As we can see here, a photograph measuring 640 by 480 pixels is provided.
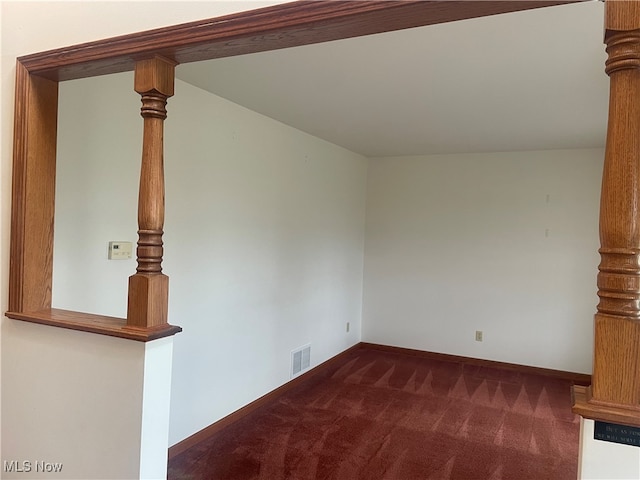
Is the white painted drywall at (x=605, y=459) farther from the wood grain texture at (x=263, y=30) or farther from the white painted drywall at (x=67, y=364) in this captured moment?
the white painted drywall at (x=67, y=364)

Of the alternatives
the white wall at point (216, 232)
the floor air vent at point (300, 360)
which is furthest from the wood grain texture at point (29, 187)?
the floor air vent at point (300, 360)

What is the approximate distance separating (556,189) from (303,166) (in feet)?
8.58

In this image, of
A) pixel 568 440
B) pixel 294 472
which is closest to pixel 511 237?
pixel 568 440

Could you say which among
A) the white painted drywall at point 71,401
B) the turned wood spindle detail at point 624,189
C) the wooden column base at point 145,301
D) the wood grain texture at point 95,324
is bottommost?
the white painted drywall at point 71,401

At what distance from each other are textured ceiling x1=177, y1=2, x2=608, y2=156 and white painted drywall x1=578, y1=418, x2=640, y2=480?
1587 millimetres

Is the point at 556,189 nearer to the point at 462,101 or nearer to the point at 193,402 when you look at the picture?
the point at 462,101

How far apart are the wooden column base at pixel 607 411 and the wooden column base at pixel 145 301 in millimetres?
1293

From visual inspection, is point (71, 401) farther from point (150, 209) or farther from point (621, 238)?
point (621, 238)

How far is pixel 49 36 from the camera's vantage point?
5.92ft

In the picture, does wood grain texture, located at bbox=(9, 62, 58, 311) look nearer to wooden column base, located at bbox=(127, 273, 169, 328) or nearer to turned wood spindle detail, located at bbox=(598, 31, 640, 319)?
wooden column base, located at bbox=(127, 273, 169, 328)

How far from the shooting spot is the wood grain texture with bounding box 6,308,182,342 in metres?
1.55

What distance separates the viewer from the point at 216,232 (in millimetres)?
3209

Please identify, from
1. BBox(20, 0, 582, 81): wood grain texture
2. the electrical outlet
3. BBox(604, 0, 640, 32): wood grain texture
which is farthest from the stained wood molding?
the electrical outlet

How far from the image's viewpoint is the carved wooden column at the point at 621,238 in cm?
104
